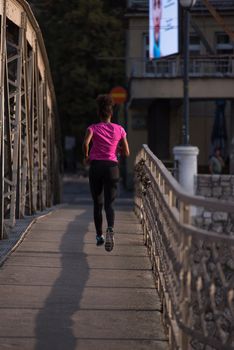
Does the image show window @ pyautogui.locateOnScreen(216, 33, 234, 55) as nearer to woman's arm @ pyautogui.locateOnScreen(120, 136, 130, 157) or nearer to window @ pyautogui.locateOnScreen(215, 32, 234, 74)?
window @ pyautogui.locateOnScreen(215, 32, 234, 74)

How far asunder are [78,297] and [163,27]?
1186 inches

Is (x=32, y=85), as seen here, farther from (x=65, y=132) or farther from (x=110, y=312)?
A: (x=65, y=132)

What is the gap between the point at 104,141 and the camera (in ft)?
33.5

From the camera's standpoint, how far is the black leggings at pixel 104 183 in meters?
10.2

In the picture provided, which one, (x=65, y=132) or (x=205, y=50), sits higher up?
(x=205, y=50)

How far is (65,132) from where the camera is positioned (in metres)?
57.3

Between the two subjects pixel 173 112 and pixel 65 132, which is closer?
pixel 173 112

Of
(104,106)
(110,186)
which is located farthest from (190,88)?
(110,186)

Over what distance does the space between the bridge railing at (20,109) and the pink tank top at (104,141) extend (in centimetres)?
133

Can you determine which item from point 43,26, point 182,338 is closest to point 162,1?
point 43,26

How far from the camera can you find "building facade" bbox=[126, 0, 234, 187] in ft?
117

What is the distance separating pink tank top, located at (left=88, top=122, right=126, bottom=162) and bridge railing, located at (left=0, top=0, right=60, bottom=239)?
1334 mm

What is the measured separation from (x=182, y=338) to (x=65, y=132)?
5180cm

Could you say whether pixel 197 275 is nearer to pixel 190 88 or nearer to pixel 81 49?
pixel 190 88
